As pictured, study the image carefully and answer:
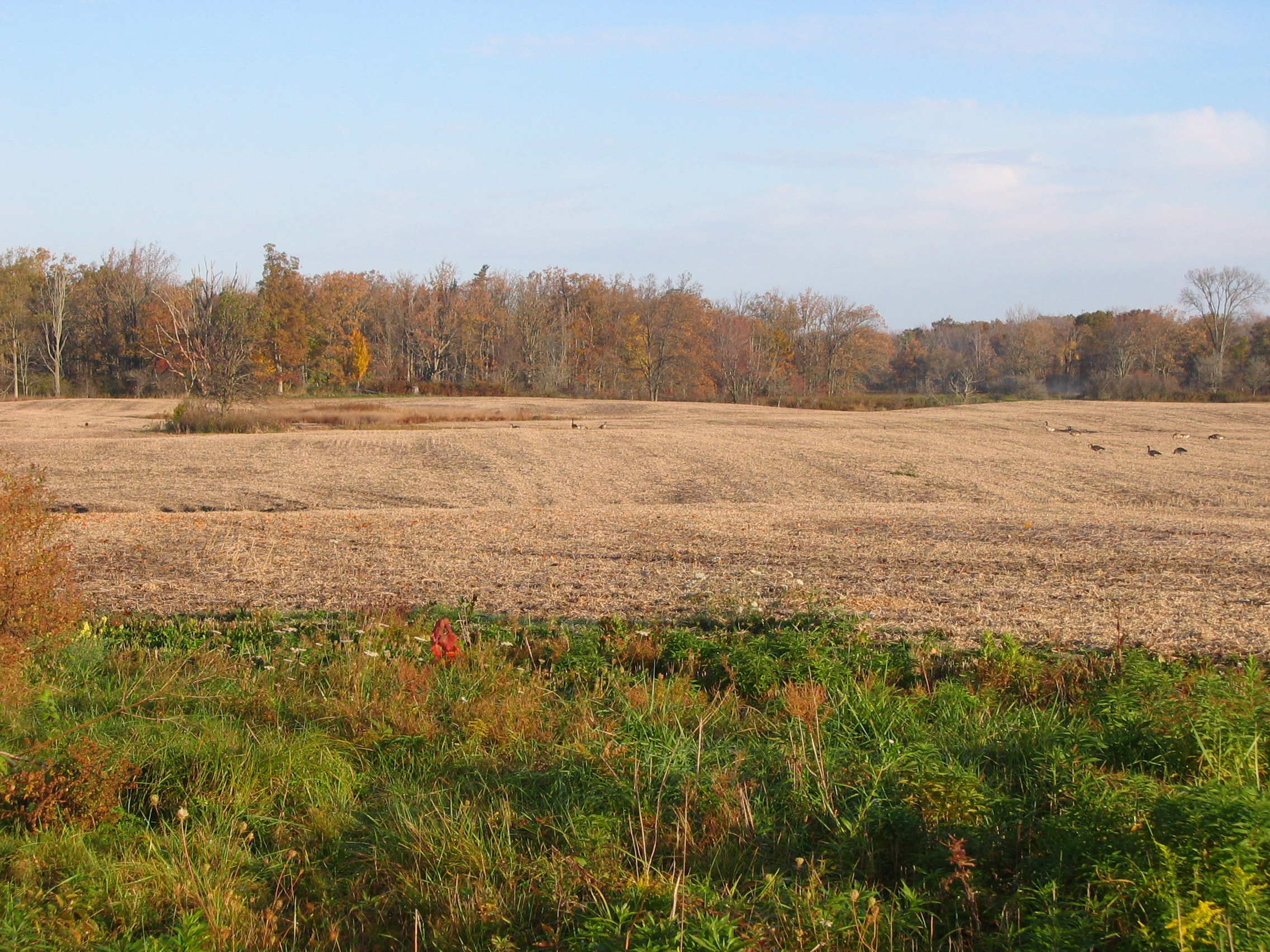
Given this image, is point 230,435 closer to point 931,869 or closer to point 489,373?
point 931,869

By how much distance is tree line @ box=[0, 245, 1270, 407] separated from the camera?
67.6 m

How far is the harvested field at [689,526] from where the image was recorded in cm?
825

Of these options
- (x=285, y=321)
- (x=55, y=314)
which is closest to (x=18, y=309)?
(x=55, y=314)

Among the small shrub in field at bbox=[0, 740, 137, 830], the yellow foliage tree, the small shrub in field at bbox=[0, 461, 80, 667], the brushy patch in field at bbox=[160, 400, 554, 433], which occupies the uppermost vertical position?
the yellow foliage tree

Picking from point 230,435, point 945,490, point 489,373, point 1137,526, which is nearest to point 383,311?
point 489,373

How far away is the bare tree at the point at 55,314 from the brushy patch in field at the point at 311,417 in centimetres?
3067

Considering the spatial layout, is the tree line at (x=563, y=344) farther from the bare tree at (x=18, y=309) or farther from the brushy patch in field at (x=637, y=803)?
the brushy patch in field at (x=637, y=803)

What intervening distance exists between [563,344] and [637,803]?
7989 cm

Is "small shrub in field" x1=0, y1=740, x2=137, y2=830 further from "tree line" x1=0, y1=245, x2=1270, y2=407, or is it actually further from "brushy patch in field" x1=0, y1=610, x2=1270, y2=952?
"tree line" x1=0, y1=245, x2=1270, y2=407

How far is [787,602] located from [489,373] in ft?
254

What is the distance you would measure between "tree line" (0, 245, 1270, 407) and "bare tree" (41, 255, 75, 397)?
0.15 meters

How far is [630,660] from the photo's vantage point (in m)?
6.65

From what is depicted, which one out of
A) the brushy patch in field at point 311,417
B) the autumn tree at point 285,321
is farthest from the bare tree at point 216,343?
the autumn tree at point 285,321

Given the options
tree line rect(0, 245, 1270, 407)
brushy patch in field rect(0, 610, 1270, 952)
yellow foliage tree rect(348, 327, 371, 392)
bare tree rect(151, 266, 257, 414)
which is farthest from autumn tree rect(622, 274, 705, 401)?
brushy patch in field rect(0, 610, 1270, 952)
